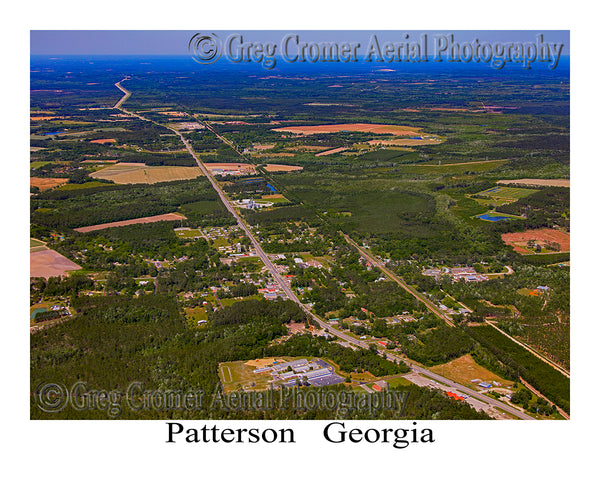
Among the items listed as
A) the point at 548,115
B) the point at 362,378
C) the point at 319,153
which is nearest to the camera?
the point at 362,378

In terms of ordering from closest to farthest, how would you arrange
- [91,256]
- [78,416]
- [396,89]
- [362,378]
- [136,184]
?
1. [78,416]
2. [362,378]
3. [91,256]
4. [136,184]
5. [396,89]

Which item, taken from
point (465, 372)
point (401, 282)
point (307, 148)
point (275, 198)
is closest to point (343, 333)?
point (465, 372)

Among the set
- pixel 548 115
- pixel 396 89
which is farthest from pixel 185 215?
pixel 396 89

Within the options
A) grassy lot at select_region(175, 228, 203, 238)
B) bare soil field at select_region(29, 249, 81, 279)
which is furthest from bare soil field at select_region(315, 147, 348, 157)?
bare soil field at select_region(29, 249, 81, 279)

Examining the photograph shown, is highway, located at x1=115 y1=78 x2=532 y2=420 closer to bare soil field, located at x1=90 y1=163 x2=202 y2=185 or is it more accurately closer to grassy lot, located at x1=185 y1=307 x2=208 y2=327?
grassy lot, located at x1=185 y1=307 x2=208 y2=327

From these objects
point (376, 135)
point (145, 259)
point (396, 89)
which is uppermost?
point (396, 89)

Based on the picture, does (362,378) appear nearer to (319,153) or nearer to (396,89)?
(319,153)

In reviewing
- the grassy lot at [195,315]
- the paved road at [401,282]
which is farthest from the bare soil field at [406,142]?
the grassy lot at [195,315]

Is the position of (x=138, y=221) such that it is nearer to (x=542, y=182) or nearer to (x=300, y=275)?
(x=300, y=275)
